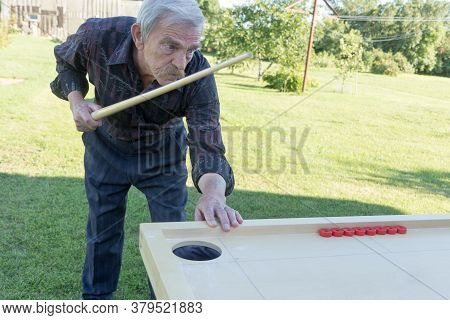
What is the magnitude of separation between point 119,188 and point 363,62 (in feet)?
36.1

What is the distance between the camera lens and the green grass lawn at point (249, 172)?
239 cm

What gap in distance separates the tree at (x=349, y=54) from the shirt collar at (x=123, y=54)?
942cm

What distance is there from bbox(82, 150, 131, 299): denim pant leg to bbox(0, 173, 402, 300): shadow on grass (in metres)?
0.20

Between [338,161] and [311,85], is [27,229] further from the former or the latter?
[311,85]

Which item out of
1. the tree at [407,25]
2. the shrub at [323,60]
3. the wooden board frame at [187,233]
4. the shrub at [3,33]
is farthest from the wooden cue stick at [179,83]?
the shrub at [323,60]

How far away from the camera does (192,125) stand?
1599 mm

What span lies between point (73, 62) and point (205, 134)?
0.56m

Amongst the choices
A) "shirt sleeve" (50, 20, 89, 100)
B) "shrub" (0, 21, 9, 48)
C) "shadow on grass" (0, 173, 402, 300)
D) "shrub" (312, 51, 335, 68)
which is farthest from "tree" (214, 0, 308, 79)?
"shirt sleeve" (50, 20, 89, 100)

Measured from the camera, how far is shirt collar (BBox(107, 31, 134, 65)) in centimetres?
163

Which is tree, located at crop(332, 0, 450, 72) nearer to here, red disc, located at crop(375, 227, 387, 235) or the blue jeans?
the blue jeans

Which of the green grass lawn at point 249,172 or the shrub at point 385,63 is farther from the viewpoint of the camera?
the shrub at point 385,63

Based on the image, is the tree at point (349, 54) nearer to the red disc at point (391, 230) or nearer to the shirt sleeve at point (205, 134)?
the shirt sleeve at point (205, 134)

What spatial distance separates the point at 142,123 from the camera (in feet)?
5.71
